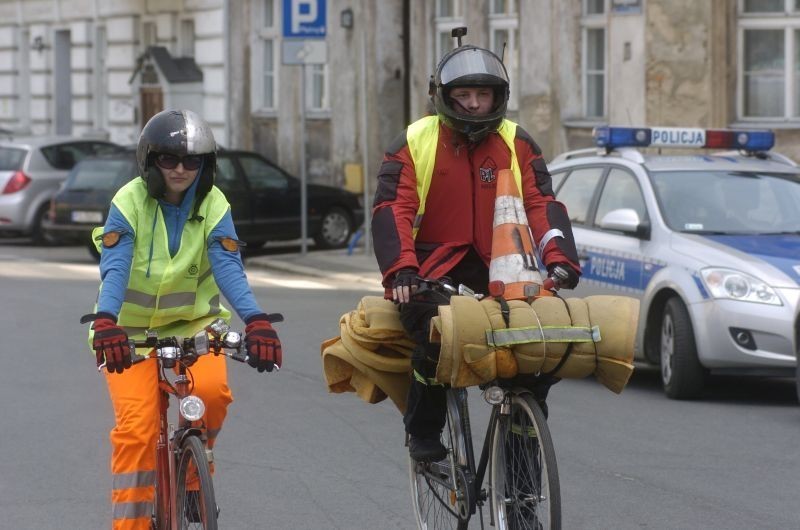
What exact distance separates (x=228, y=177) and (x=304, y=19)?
2.58 meters

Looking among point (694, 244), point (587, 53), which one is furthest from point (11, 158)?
point (694, 244)

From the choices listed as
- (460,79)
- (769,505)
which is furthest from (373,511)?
(460,79)

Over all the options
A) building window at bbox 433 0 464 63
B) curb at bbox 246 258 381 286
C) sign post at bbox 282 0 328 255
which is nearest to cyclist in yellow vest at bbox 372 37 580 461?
curb at bbox 246 258 381 286

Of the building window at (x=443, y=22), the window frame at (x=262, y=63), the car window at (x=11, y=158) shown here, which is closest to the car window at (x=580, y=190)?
the car window at (x=11, y=158)

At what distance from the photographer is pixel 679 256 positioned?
10633 mm

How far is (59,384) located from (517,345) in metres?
6.43

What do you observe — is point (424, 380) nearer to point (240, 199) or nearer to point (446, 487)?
point (446, 487)

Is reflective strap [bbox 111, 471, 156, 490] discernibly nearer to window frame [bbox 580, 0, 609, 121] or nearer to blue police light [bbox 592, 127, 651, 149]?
blue police light [bbox 592, 127, 651, 149]

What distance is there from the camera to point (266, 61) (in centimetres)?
3175

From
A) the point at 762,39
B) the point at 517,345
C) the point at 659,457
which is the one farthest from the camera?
the point at 762,39

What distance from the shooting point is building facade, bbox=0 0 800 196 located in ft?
70.4

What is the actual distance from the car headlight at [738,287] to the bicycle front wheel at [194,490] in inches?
214

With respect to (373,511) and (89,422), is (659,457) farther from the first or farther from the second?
(89,422)

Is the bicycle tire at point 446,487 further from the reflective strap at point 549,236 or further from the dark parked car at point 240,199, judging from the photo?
the dark parked car at point 240,199
